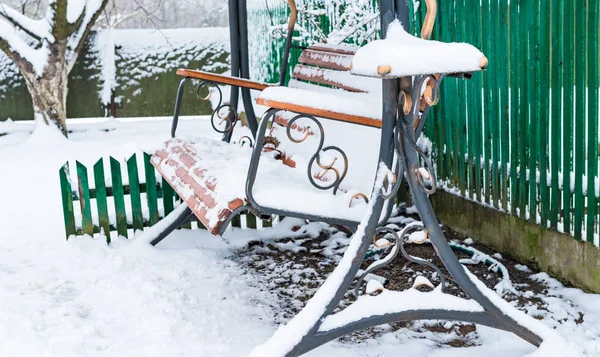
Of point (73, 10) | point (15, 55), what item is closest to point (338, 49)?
point (73, 10)

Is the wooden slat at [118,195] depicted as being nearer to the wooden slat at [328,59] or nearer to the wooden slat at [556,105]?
the wooden slat at [328,59]

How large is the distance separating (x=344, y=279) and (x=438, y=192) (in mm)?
2255

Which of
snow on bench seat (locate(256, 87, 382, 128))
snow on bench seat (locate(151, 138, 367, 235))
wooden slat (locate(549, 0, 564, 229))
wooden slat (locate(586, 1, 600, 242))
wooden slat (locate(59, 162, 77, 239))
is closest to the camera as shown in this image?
snow on bench seat (locate(256, 87, 382, 128))

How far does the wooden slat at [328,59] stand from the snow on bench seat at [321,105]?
1.00 m

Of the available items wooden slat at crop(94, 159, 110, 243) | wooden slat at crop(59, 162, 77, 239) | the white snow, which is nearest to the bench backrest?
wooden slat at crop(94, 159, 110, 243)

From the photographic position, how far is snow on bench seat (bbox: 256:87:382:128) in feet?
7.97

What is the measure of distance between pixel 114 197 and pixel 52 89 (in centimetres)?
598

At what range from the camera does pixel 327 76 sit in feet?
12.6

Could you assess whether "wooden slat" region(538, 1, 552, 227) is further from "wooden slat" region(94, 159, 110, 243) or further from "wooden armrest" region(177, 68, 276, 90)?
"wooden slat" region(94, 159, 110, 243)

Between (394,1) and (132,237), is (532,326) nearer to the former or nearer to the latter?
(394,1)

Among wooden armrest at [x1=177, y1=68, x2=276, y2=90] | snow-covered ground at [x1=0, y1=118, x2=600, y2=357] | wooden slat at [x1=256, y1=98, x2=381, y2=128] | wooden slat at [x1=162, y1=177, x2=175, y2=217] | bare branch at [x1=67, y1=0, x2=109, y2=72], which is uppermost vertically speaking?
bare branch at [x1=67, y1=0, x2=109, y2=72]

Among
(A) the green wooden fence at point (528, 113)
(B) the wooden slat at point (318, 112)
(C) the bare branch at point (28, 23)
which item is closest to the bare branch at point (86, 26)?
(C) the bare branch at point (28, 23)

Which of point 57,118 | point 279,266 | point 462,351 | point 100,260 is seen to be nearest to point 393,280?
point 279,266

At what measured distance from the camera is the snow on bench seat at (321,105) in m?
2.43
